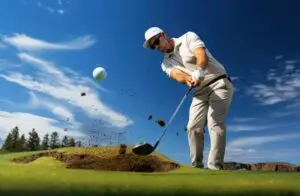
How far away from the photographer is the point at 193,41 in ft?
33.0

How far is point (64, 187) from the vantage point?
4.08 m

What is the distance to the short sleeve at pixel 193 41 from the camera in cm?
991

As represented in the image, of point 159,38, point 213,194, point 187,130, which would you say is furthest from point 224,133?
point 213,194

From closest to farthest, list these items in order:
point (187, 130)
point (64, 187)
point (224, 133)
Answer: point (64, 187)
point (224, 133)
point (187, 130)

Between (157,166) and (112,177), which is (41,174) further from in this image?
(157,166)

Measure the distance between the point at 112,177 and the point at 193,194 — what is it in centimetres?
75

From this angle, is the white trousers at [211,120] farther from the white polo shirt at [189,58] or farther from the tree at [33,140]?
the tree at [33,140]

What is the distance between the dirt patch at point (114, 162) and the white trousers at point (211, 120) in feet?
2.69

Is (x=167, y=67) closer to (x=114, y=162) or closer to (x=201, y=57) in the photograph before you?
(x=201, y=57)

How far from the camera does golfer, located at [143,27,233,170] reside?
9680 millimetres

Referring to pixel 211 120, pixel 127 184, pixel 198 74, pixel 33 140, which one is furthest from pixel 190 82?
pixel 33 140

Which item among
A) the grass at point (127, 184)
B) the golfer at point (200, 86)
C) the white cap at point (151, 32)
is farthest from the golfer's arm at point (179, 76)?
the grass at point (127, 184)

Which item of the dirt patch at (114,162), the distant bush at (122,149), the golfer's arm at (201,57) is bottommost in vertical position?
the dirt patch at (114,162)

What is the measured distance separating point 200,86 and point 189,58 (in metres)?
0.65
